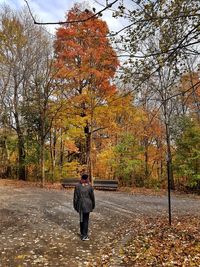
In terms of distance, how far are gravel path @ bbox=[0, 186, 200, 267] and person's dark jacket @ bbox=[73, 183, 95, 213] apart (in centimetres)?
88

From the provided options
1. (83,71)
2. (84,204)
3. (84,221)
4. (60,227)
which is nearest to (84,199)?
(84,204)

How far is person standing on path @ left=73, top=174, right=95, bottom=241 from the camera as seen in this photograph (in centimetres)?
875

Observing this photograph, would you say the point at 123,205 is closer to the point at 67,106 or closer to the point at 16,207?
the point at 16,207

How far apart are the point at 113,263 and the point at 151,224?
437 centimetres

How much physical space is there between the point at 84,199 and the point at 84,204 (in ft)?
0.52

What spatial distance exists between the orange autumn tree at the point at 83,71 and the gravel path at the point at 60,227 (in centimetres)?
743

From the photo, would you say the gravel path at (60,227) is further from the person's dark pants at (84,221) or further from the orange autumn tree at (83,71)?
the orange autumn tree at (83,71)

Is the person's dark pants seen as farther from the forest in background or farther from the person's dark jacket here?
the forest in background

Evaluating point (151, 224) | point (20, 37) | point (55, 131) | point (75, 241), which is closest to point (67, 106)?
point (55, 131)

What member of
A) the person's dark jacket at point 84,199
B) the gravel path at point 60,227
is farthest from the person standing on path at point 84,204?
the gravel path at point 60,227

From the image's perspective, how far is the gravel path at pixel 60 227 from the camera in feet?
→ 23.4

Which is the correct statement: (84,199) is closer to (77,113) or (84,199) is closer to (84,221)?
(84,221)

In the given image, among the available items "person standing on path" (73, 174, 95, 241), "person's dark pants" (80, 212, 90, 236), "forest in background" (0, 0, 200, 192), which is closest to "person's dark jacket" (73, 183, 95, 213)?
"person standing on path" (73, 174, 95, 241)

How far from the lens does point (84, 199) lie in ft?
29.1
